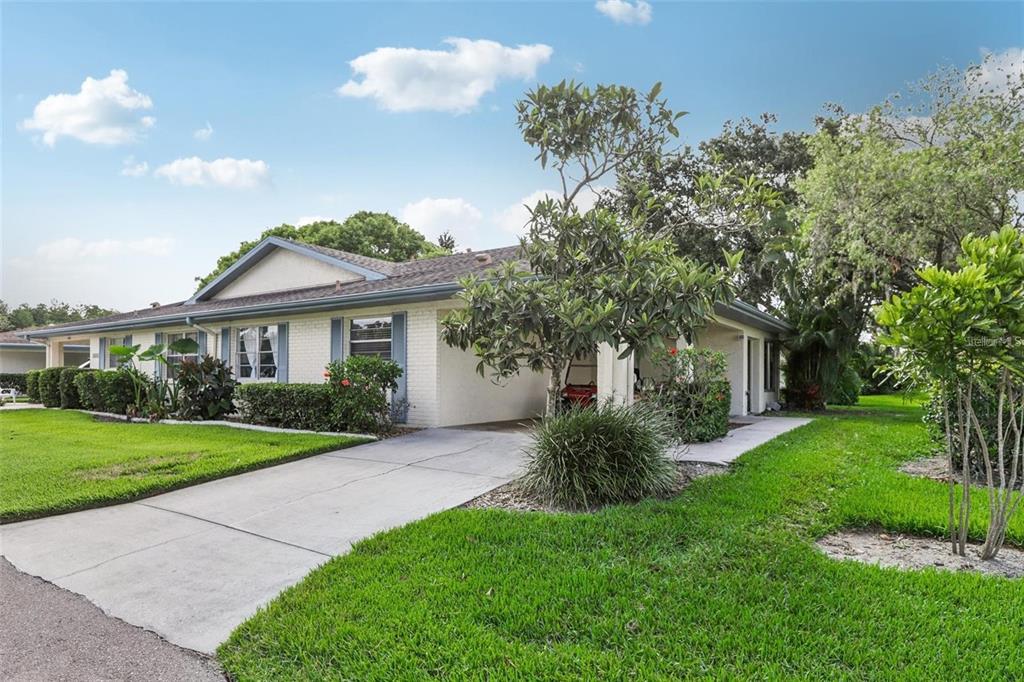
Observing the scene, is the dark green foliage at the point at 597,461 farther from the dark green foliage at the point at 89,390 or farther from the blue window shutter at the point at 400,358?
the dark green foliage at the point at 89,390

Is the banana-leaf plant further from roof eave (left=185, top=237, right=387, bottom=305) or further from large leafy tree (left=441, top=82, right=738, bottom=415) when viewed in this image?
large leafy tree (left=441, top=82, right=738, bottom=415)

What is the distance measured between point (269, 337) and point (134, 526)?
9246 millimetres

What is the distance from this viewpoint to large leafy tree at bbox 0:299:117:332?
52906mm

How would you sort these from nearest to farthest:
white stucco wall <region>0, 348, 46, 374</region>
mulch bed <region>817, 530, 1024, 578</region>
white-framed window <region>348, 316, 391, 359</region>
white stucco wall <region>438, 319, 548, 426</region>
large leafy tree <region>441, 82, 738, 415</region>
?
mulch bed <region>817, 530, 1024, 578</region>, large leafy tree <region>441, 82, 738, 415</region>, white stucco wall <region>438, 319, 548, 426</region>, white-framed window <region>348, 316, 391, 359</region>, white stucco wall <region>0, 348, 46, 374</region>

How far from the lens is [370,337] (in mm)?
12000


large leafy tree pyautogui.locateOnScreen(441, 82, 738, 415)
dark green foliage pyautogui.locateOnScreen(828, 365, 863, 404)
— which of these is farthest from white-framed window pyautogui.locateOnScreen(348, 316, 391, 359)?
dark green foliage pyautogui.locateOnScreen(828, 365, 863, 404)

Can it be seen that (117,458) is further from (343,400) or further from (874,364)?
A: (874,364)

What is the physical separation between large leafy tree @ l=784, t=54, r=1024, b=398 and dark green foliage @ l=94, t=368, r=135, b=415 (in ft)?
58.7

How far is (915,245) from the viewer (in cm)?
1361

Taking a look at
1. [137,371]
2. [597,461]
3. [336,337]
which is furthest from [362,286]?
[597,461]

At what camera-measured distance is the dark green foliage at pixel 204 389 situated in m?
12.5

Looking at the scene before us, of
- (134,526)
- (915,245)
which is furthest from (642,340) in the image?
Result: (915,245)

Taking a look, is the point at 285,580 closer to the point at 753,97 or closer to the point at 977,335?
the point at 977,335

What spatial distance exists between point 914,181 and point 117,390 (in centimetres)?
1975
